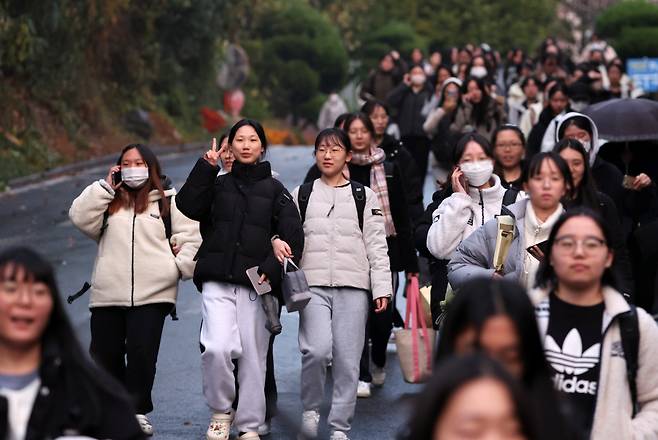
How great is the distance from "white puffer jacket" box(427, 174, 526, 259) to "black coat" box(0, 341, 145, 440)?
418cm

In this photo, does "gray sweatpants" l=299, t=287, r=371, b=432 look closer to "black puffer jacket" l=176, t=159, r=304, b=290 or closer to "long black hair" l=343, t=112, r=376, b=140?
"black puffer jacket" l=176, t=159, r=304, b=290

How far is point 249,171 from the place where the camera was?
340 inches

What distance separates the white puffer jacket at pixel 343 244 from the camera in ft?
29.1

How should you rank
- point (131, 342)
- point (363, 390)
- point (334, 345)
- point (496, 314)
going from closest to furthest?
point (496, 314) → point (131, 342) → point (334, 345) → point (363, 390)

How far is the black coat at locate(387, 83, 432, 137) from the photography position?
58.2 feet

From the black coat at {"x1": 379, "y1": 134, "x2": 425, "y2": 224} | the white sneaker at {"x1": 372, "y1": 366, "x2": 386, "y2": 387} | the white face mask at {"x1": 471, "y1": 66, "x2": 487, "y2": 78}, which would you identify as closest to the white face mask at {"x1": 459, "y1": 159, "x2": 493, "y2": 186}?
the white sneaker at {"x1": 372, "y1": 366, "x2": 386, "y2": 387}

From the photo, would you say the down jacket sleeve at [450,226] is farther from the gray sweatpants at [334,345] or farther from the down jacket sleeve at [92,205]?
the down jacket sleeve at [92,205]

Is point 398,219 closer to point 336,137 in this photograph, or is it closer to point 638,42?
point 336,137

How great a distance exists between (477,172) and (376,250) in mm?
853

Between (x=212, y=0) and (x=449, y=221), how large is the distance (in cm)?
2618

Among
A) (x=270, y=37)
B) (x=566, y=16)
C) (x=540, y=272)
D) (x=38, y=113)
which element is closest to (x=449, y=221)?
(x=540, y=272)

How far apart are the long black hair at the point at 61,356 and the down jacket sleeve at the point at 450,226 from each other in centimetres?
417

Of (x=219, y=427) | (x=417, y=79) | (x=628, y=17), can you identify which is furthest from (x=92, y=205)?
(x=628, y=17)

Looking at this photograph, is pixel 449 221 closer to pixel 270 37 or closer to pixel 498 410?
pixel 498 410
